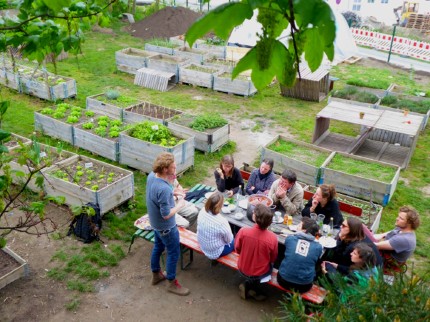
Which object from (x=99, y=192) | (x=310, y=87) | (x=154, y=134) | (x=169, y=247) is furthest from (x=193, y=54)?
(x=169, y=247)

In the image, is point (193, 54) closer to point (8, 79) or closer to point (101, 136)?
point (8, 79)

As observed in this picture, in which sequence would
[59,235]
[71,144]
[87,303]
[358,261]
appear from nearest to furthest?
[358,261] → [87,303] → [59,235] → [71,144]

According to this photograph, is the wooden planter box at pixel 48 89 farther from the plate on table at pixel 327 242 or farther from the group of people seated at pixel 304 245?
the plate on table at pixel 327 242

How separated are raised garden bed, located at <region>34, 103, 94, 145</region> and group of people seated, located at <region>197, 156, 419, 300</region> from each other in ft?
19.2

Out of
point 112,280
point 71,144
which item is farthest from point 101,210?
point 71,144

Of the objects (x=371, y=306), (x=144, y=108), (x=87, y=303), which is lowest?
(x=87, y=303)

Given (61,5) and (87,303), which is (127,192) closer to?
(87,303)

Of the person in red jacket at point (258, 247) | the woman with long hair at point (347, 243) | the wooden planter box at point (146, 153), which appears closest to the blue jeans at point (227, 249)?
the person in red jacket at point (258, 247)

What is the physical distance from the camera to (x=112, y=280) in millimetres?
6383

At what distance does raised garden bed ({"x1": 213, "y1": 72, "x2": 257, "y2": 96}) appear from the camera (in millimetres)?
14297

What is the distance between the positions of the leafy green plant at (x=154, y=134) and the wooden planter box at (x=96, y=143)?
0.50 meters

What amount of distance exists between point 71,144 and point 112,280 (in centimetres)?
504

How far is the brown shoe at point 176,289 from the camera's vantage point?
6043 millimetres

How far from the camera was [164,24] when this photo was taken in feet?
75.9
